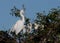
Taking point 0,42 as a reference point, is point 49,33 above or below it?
above

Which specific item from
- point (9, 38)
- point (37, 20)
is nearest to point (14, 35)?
point (9, 38)

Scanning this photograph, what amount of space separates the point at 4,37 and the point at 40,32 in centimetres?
76

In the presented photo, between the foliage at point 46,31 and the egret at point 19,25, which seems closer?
the foliage at point 46,31

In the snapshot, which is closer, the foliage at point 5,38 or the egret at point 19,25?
the foliage at point 5,38

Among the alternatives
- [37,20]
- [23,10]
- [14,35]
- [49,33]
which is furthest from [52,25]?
[23,10]

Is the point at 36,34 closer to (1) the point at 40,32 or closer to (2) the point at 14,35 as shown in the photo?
(1) the point at 40,32

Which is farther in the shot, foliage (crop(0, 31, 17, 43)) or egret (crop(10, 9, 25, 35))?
egret (crop(10, 9, 25, 35))

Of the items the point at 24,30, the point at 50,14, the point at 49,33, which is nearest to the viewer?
the point at 49,33

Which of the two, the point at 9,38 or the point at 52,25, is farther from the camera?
the point at 9,38

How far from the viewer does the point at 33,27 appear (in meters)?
5.53

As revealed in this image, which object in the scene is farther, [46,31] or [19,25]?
[19,25]

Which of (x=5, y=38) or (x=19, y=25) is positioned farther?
(x=19, y=25)

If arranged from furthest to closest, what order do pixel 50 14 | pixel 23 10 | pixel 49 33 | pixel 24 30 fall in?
pixel 23 10
pixel 24 30
pixel 50 14
pixel 49 33

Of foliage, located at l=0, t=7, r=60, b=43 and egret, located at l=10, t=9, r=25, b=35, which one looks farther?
egret, located at l=10, t=9, r=25, b=35
